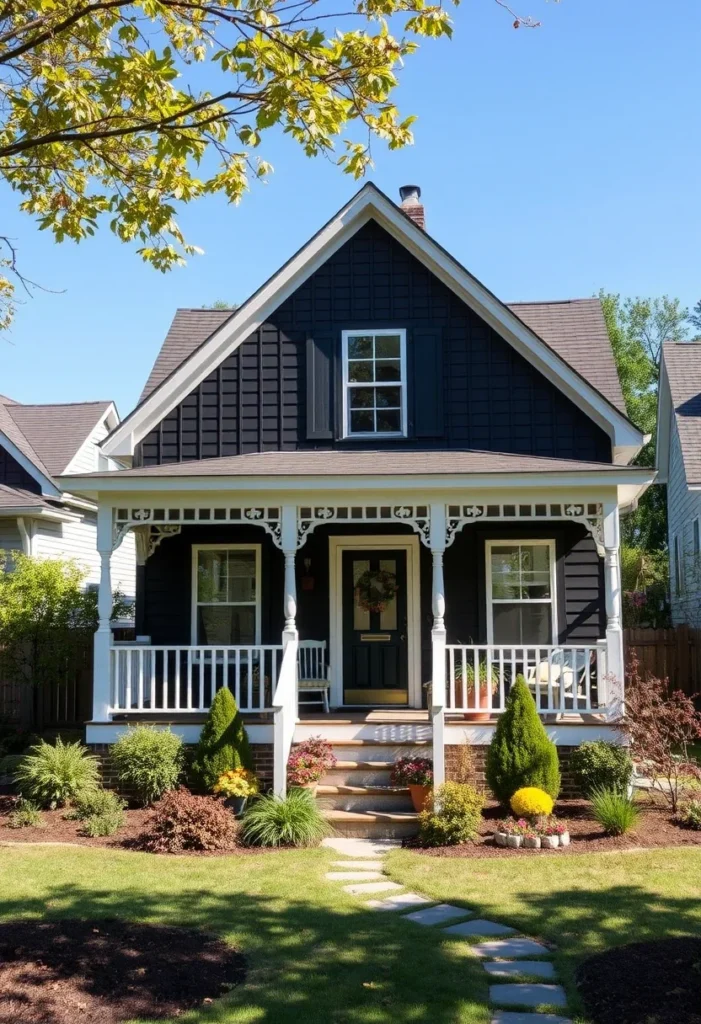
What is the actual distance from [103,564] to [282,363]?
12.8ft

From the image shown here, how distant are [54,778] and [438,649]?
457 cm

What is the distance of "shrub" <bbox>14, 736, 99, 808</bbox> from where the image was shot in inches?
432

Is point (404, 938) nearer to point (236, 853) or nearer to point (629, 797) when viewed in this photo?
point (236, 853)

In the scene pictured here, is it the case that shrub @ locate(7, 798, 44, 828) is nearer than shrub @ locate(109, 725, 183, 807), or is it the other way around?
shrub @ locate(7, 798, 44, 828)

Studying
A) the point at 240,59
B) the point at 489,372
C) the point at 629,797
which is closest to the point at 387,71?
the point at 240,59

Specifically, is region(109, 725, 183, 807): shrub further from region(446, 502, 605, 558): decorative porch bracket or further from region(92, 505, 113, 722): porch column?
region(446, 502, 605, 558): decorative porch bracket

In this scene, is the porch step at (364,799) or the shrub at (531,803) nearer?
the shrub at (531,803)

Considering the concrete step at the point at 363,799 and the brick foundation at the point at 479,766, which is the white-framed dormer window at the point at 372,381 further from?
the concrete step at the point at 363,799

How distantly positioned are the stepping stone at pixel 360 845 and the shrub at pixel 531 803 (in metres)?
1.29

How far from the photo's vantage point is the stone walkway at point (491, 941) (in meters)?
Answer: 5.63

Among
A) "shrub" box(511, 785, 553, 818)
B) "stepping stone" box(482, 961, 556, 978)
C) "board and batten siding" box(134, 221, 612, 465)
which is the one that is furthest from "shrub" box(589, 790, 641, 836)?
"board and batten siding" box(134, 221, 612, 465)

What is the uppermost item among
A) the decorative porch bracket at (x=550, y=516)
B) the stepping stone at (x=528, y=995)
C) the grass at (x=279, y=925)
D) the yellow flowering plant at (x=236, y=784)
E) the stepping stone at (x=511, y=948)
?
the decorative porch bracket at (x=550, y=516)

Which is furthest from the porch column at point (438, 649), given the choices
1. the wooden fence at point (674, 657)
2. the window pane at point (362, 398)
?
the wooden fence at point (674, 657)

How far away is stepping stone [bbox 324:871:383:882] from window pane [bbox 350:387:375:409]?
22.7 ft
